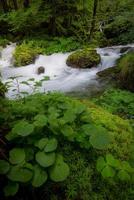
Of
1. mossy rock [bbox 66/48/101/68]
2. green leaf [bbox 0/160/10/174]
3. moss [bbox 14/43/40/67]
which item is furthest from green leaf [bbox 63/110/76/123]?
moss [bbox 14/43/40/67]

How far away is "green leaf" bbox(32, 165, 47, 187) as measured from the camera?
5.76 feet

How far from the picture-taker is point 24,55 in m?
12.3

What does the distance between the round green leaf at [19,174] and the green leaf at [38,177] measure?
0.04 m

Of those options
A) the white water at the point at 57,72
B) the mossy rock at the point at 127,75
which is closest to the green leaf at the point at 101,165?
the mossy rock at the point at 127,75

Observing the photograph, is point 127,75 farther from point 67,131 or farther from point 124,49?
point 67,131

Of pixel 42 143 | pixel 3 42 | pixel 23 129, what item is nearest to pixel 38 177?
pixel 42 143

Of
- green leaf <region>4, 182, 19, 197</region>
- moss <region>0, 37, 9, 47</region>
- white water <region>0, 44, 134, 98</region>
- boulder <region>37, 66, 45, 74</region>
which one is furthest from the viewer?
moss <region>0, 37, 9, 47</region>

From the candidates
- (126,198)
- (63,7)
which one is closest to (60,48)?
(63,7)

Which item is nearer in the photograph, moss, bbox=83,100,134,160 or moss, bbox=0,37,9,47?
moss, bbox=83,100,134,160

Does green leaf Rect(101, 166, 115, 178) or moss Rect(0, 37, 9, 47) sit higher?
green leaf Rect(101, 166, 115, 178)

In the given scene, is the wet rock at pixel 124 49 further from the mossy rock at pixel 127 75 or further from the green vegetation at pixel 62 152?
the green vegetation at pixel 62 152

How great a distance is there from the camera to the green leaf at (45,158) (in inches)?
71.2

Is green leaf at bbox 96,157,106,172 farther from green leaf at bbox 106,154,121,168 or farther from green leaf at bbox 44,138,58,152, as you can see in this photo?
green leaf at bbox 44,138,58,152

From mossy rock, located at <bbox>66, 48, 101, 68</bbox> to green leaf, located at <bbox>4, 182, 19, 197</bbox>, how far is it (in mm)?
9464
